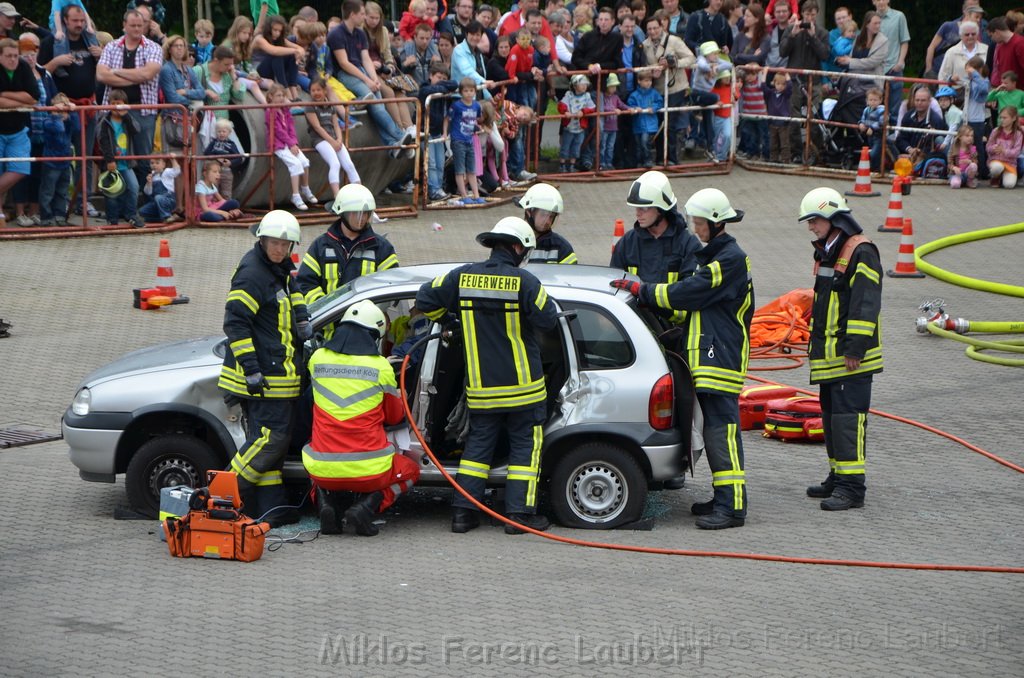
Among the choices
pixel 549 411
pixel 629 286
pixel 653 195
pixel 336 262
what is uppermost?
pixel 653 195

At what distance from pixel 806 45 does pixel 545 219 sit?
12.4m

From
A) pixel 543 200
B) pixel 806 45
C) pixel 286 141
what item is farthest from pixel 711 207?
pixel 806 45

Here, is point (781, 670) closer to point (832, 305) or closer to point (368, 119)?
point (832, 305)

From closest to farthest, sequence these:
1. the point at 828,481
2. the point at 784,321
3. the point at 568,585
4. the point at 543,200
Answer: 1. the point at 568,585
2. the point at 828,481
3. the point at 543,200
4. the point at 784,321

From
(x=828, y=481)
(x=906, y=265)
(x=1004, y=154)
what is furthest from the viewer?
(x=1004, y=154)

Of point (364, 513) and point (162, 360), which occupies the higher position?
point (162, 360)

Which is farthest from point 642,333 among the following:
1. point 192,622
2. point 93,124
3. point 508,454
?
point 93,124

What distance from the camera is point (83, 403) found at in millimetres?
8484

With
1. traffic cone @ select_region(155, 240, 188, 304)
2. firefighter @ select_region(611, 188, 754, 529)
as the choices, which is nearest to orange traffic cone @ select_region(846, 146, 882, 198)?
traffic cone @ select_region(155, 240, 188, 304)

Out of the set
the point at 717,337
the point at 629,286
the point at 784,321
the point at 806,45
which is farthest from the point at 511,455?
the point at 806,45

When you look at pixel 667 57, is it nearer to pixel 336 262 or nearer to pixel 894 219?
pixel 894 219

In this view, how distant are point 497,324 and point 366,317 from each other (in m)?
0.73

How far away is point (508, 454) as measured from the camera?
8469 mm

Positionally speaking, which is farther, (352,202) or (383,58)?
(383,58)
